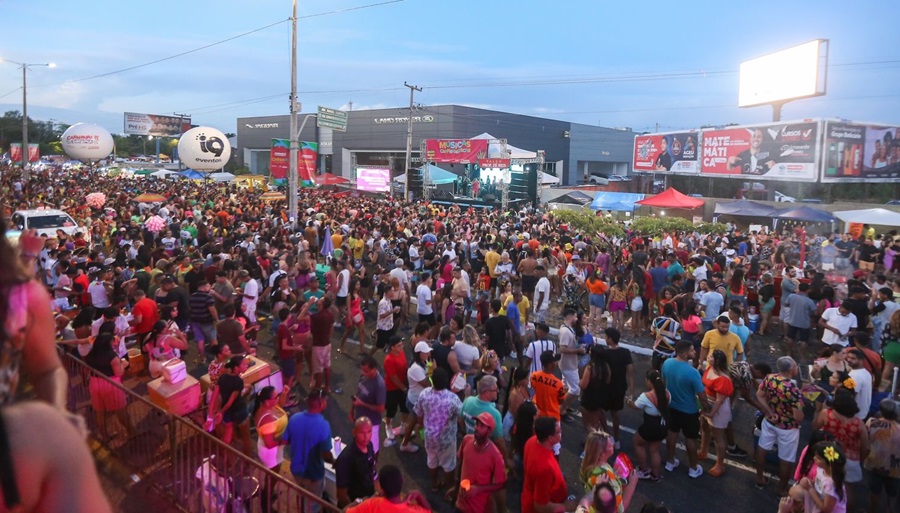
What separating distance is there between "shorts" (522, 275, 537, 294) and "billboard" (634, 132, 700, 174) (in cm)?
2671

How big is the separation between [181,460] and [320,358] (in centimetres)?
296

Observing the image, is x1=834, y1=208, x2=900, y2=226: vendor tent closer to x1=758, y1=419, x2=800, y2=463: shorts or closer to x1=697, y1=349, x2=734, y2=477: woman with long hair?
x1=697, y1=349, x2=734, y2=477: woman with long hair

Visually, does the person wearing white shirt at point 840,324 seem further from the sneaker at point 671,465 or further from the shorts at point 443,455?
the shorts at point 443,455

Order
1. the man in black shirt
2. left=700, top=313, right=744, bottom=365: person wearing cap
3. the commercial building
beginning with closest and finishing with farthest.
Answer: the man in black shirt, left=700, top=313, right=744, bottom=365: person wearing cap, the commercial building

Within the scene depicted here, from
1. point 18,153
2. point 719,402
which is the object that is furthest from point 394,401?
point 18,153

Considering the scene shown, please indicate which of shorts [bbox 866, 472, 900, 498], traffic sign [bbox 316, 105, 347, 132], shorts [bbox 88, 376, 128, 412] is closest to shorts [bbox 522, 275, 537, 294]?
shorts [bbox 866, 472, 900, 498]

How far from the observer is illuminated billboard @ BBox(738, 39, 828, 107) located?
3008cm

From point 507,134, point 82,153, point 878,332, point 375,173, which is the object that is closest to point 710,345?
point 878,332

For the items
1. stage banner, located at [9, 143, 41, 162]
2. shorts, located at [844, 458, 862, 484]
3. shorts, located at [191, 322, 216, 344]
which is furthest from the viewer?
stage banner, located at [9, 143, 41, 162]

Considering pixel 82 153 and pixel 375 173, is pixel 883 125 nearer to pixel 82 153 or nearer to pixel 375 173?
pixel 375 173

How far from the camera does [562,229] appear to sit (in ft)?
58.6

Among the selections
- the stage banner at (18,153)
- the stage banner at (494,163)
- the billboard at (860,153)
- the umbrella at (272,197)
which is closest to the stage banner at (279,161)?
the umbrella at (272,197)

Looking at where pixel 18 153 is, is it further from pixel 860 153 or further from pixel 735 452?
pixel 860 153

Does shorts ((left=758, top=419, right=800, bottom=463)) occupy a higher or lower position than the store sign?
lower
